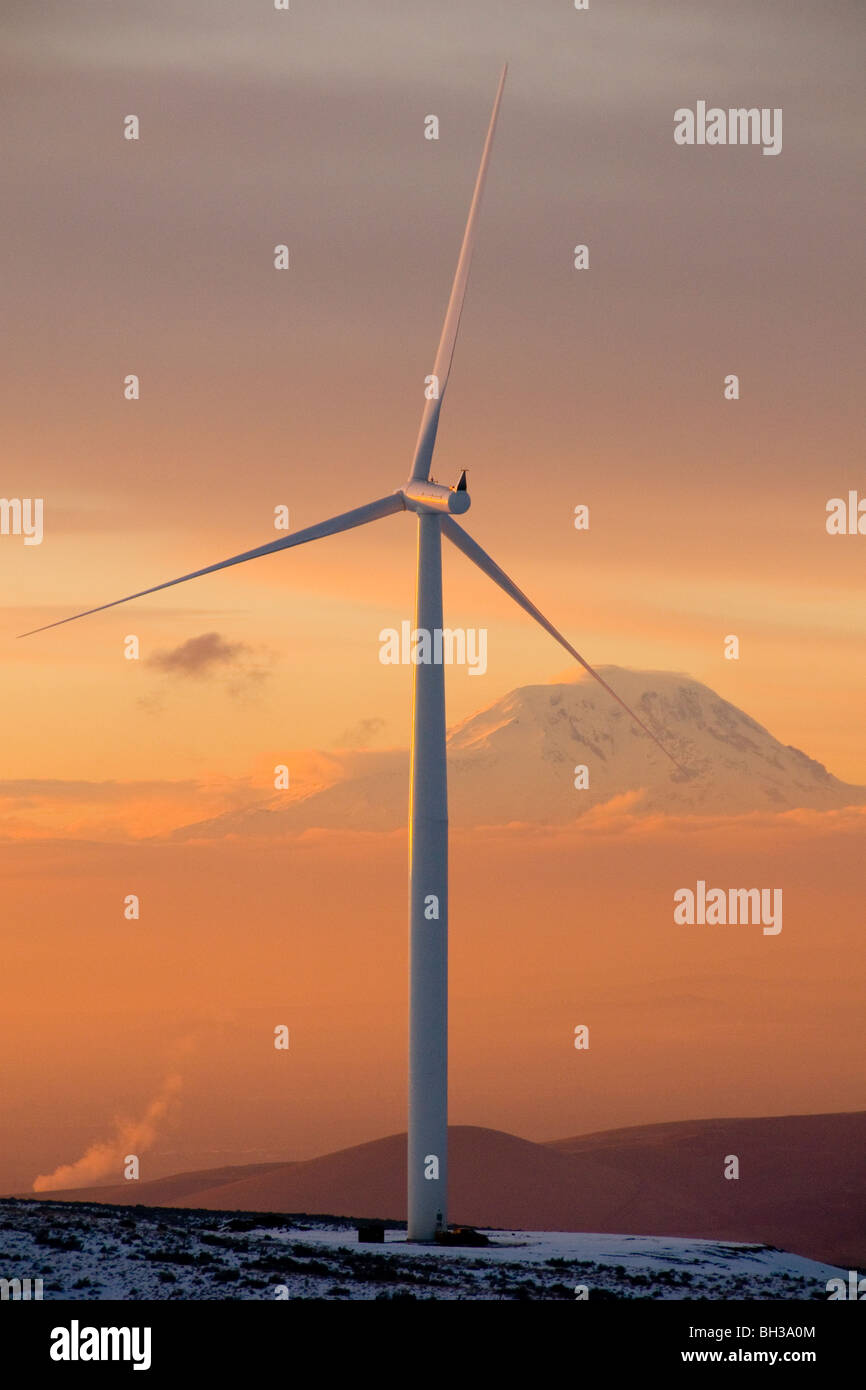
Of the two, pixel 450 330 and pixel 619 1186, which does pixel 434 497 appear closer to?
pixel 450 330

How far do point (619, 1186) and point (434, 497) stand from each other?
7391cm

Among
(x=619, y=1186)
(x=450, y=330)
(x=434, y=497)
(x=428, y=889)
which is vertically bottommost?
(x=619, y=1186)

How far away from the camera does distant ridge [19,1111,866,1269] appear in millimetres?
115688

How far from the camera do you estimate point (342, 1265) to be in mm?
54969

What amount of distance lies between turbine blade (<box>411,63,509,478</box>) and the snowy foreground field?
2981 centimetres

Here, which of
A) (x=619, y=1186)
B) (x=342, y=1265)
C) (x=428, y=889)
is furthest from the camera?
(x=619, y=1186)

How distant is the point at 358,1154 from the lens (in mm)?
130625

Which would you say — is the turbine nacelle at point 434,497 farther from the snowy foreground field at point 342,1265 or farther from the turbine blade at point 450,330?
the snowy foreground field at point 342,1265

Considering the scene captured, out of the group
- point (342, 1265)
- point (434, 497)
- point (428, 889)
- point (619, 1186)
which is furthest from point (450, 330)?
point (619, 1186)

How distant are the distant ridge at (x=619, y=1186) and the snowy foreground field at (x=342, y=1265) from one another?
47.7m

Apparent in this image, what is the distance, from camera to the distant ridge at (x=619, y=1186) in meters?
116

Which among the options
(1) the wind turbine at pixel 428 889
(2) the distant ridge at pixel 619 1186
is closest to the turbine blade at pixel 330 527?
(1) the wind turbine at pixel 428 889
